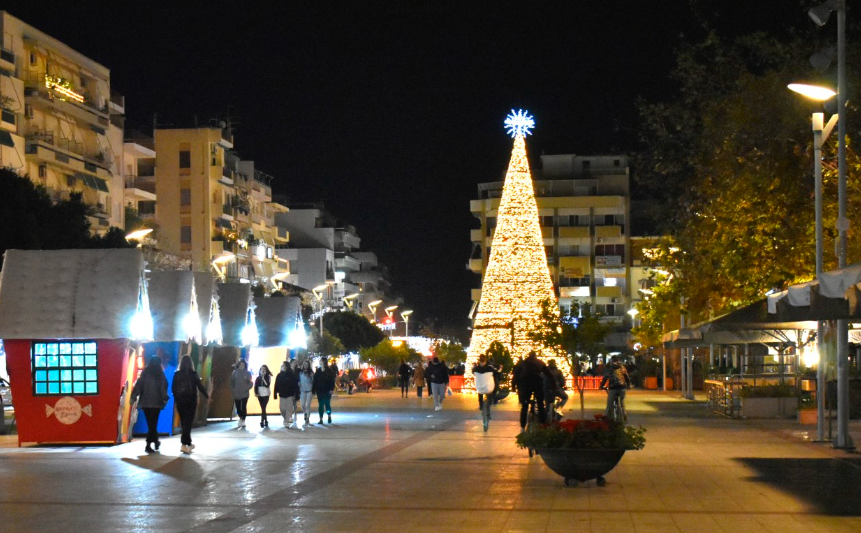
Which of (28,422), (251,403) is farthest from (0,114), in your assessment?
(28,422)

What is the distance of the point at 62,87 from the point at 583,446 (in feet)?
183

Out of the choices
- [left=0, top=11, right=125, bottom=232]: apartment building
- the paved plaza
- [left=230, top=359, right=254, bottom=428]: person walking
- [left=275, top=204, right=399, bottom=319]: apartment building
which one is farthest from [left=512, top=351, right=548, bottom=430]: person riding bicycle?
[left=275, top=204, right=399, bottom=319]: apartment building

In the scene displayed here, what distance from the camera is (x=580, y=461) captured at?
14828mm

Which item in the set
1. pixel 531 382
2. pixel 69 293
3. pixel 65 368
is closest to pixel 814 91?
pixel 531 382

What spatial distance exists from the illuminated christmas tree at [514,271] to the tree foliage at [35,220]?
15019 millimetres

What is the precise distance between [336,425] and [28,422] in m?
8.34

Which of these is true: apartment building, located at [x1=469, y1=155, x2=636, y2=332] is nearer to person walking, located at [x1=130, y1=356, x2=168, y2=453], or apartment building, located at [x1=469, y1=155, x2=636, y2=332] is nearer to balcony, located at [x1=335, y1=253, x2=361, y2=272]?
balcony, located at [x1=335, y1=253, x2=361, y2=272]

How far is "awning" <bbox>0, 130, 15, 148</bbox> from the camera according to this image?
59359 mm

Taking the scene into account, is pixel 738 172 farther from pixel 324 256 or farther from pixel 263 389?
pixel 324 256

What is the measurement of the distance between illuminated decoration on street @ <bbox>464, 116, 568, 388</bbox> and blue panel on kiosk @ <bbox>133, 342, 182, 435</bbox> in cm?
2574

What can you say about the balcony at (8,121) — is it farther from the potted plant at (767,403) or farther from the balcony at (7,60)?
the potted plant at (767,403)

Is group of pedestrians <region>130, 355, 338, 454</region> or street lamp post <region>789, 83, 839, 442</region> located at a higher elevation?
street lamp post <region>789, 83, 839, 442</region>

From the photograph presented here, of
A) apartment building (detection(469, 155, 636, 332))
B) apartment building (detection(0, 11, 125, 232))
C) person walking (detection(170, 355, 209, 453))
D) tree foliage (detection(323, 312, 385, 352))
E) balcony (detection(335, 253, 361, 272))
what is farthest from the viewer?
balcony (detection(335, 253, 361, 272))

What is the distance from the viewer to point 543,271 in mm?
51656
